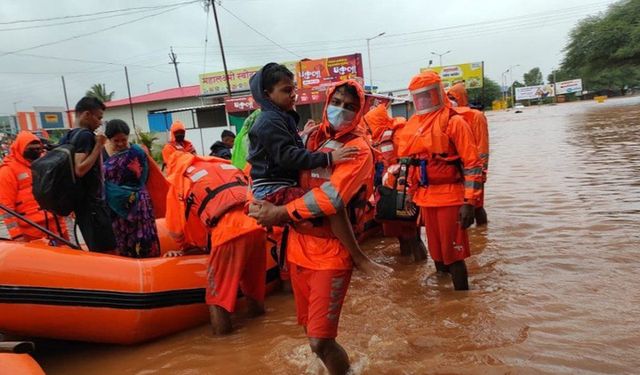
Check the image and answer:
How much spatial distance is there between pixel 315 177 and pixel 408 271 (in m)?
2.73

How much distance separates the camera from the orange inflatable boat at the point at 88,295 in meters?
3.20

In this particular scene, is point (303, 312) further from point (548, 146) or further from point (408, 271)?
point (548, 146)

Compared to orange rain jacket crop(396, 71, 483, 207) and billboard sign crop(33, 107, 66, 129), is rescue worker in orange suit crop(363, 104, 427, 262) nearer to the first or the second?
orange rain jacket crop(396, 71, 483, 207)

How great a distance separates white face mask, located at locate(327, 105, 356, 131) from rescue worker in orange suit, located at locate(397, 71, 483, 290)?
1.47 metres

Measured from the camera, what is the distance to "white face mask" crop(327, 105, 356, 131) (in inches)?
97.0

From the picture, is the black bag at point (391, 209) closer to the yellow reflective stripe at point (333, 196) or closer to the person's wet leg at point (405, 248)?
the person's wet leg at point (405, 248)

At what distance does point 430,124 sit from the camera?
384cm

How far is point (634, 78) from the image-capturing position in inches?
2970

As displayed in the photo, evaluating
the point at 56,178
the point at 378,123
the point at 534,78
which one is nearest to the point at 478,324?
the point at 378,123

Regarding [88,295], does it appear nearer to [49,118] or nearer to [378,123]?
[378,123]

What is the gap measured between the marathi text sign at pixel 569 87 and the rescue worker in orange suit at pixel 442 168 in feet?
279

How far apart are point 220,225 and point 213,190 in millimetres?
270

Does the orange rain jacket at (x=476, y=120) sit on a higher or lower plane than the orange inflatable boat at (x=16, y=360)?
higher

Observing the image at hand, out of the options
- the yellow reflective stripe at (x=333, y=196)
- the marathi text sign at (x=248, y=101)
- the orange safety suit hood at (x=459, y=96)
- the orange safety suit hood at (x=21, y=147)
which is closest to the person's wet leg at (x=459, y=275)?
the yellow reflective stripe at (x=333, y=196)
